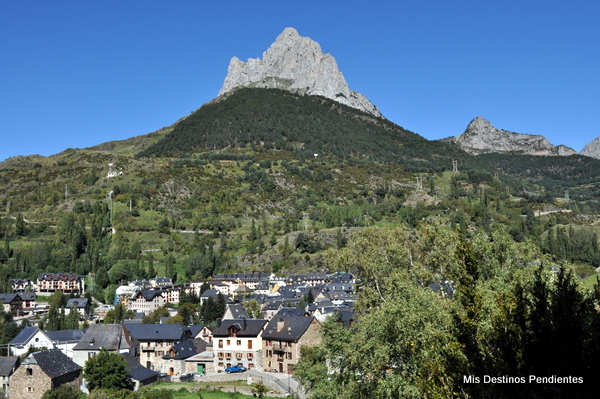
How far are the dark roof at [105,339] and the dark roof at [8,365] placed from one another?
344 inches

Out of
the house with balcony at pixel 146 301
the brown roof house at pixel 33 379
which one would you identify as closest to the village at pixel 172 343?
the brown roof house at pixel 33 379

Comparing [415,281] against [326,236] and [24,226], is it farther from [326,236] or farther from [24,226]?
[24,226]

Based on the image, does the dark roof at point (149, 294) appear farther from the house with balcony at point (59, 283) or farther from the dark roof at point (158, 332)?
the dark roof at point (158, 332)

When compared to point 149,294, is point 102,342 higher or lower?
lower

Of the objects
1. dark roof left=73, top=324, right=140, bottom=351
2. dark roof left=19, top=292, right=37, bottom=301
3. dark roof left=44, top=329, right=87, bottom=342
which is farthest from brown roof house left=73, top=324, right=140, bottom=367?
dark roof left=19, top=292, right=37, bottom=301

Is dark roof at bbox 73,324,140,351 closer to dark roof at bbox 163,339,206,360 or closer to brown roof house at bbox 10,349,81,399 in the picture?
dark roof at bbox 163,339,206,360

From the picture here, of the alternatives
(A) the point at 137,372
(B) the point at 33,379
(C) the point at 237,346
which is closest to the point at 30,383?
(B) the point at 33,379

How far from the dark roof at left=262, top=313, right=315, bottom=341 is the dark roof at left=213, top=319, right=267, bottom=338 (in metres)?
Answer: 1.95

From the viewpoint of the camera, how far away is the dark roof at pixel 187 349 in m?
70.4

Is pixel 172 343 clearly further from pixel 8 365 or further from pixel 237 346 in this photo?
pixel 8 365

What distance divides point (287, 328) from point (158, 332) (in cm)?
2221

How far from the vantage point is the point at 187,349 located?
237ft

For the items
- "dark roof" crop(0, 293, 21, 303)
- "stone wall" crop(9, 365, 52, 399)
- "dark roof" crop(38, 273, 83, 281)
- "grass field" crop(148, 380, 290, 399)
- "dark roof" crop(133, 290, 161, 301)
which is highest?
"dark roof" crop(38, 273, 83, 281)

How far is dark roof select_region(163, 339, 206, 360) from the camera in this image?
7038 centimetres
